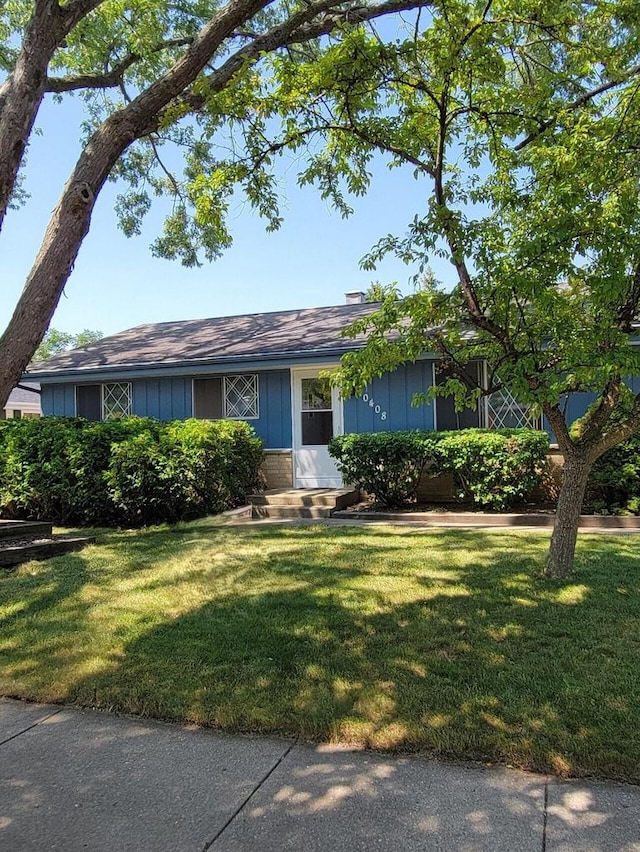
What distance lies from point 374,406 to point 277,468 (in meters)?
2.33

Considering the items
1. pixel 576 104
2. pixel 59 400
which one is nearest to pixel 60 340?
pixel 59 400

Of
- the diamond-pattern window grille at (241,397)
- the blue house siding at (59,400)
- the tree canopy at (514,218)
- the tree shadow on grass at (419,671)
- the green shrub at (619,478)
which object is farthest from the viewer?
the blue house siding at (59,400)

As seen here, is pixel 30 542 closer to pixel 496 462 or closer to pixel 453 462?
pixel 453 462

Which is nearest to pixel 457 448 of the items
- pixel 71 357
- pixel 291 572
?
pixel 291 572

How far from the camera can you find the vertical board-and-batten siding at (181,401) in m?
11.8

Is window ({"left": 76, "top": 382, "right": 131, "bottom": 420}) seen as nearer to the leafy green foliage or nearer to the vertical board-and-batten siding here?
the vertical board-and-batten siding

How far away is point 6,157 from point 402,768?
18.5ft

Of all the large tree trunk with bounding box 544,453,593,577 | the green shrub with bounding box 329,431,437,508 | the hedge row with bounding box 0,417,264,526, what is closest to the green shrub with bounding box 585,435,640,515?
the green shrub with bounding box 329,431,437,508

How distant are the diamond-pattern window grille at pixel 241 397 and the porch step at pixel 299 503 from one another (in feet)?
7.28

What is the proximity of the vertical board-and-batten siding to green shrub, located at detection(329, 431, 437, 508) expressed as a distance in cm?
228

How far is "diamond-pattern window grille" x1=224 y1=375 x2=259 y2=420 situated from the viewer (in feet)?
39.7

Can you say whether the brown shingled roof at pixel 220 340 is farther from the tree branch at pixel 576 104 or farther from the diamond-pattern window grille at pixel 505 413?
the tree branch at pixel 576 104

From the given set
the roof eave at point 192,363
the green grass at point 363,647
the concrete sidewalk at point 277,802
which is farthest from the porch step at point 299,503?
the concrete sidewalk at point 277,802

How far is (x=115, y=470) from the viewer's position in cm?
892
